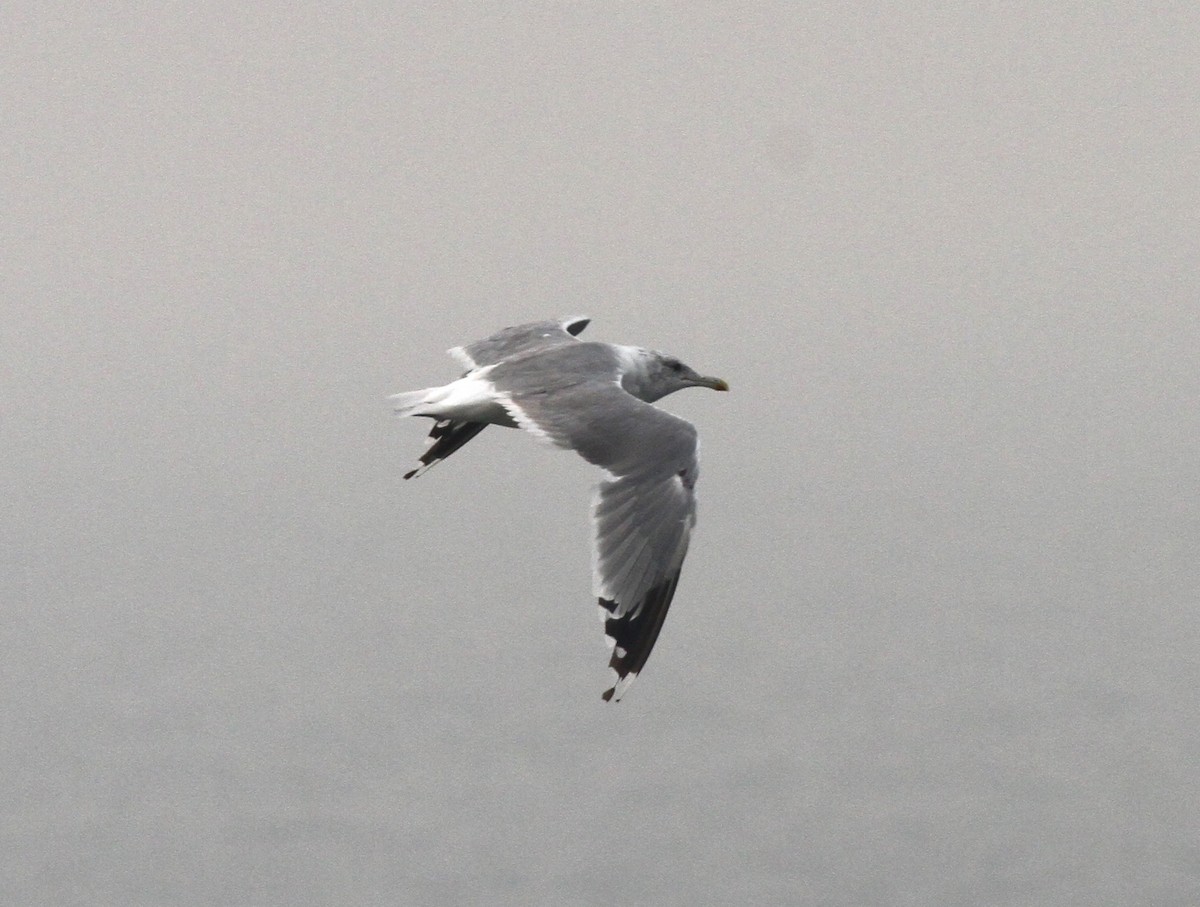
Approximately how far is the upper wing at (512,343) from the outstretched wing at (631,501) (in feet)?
9.28

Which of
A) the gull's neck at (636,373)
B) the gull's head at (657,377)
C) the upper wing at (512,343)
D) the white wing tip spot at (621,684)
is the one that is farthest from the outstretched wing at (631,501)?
the upper wing at (512,343)

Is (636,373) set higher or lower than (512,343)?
lower

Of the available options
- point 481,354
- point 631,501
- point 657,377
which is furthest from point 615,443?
point 481,354

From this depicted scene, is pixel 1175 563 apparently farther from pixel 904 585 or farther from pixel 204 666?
pixel 204 666

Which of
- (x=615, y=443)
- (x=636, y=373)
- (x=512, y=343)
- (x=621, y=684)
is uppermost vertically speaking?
(x=512, y=343)

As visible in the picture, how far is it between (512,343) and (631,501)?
5.35m

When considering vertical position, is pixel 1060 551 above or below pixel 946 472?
below

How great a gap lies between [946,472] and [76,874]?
359 ft

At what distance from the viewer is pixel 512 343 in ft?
75.5

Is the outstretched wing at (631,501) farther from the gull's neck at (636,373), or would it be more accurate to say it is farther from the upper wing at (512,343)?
the upper wing at (512,343)

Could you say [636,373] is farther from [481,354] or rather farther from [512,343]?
[481,354]

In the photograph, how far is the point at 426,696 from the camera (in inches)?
6309

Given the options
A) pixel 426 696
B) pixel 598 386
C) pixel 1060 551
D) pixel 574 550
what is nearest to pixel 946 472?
pixel 1060 551

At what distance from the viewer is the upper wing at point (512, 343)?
887 inches
